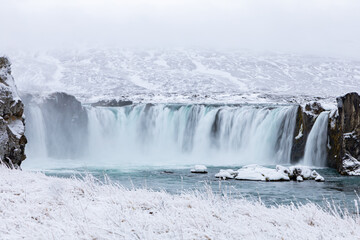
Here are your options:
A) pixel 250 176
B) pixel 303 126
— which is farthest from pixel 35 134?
pixel 250 176

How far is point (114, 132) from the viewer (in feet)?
149

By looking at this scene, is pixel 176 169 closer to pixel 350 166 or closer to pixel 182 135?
pixel 350 166

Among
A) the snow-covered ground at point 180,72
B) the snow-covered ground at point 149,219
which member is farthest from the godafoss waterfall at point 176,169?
the snow-covered ground at point 180,72

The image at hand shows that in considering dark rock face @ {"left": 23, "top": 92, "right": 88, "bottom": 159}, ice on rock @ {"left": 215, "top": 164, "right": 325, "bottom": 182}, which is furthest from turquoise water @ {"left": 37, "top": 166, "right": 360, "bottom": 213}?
dark rock face @ {"left": 23, "top": 92, "right": 88, "bottom": 159}

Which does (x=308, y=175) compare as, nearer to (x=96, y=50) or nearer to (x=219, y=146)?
(x=219, y=146)

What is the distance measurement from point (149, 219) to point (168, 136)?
37973mm

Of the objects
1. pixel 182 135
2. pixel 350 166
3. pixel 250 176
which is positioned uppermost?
pixel 250 176

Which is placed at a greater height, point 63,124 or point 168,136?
point 63,124

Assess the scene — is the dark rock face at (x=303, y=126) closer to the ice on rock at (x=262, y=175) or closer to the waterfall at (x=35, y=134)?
the ice on rock at (x=262, y=175)

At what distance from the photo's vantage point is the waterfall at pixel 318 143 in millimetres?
30000

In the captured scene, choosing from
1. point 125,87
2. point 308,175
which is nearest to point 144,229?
point 308,175

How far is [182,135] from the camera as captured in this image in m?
42.8

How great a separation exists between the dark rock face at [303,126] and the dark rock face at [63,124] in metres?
20.8

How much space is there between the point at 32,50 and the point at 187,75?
2730 inches
